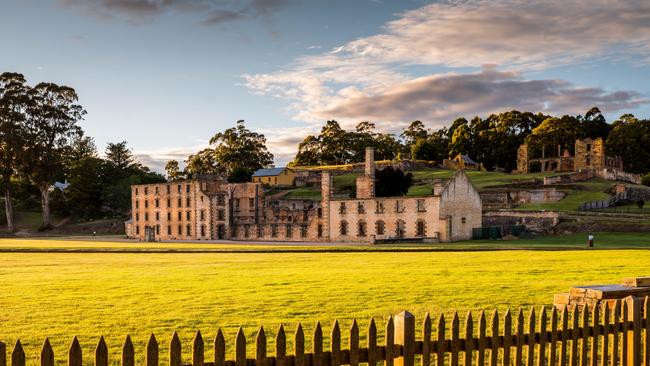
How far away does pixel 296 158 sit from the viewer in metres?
148

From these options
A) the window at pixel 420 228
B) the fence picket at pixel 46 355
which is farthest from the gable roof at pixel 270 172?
the fence picket at pixel 46 355

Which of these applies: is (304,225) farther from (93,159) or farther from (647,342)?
(647,342)

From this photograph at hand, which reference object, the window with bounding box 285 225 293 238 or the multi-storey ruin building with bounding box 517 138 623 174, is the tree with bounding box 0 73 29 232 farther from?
the multi-storey ruin building with bounding box 517 138 623 174

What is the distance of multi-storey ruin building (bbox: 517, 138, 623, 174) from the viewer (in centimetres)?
10212

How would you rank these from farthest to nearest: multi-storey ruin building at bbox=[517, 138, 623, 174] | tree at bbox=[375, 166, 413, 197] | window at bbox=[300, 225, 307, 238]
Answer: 1. multi-storey ruin building at bbox=[517, 138, 623, 174]
2. tree at bbox=[375, 166, 413, 197]
3. window at bbox=[300, 225, 307, 238]

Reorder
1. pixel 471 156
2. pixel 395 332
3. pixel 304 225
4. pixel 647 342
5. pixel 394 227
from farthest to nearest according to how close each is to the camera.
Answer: pixel 471 156
pixel 304 225
pixel 394 227
pixel 647 342
pixel 395 332

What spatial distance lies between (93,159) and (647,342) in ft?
363

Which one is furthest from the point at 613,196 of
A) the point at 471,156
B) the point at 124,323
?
the point at 124,323

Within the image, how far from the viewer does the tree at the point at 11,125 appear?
89250 mm

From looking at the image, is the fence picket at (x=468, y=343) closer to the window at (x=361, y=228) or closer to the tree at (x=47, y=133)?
the window at (x=361, y=228)

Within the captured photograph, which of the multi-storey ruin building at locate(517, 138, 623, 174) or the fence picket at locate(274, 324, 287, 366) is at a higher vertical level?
the multi-storey ruin building at locate(517, 138, 623, 174)

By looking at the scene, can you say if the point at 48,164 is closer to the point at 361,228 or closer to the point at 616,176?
the point at 361,228

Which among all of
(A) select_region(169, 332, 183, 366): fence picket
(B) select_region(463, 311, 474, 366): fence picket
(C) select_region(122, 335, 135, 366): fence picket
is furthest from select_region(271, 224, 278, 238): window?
(C) select_region(122, 335, 135, 366): fence picket

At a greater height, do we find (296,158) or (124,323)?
(296,158)
